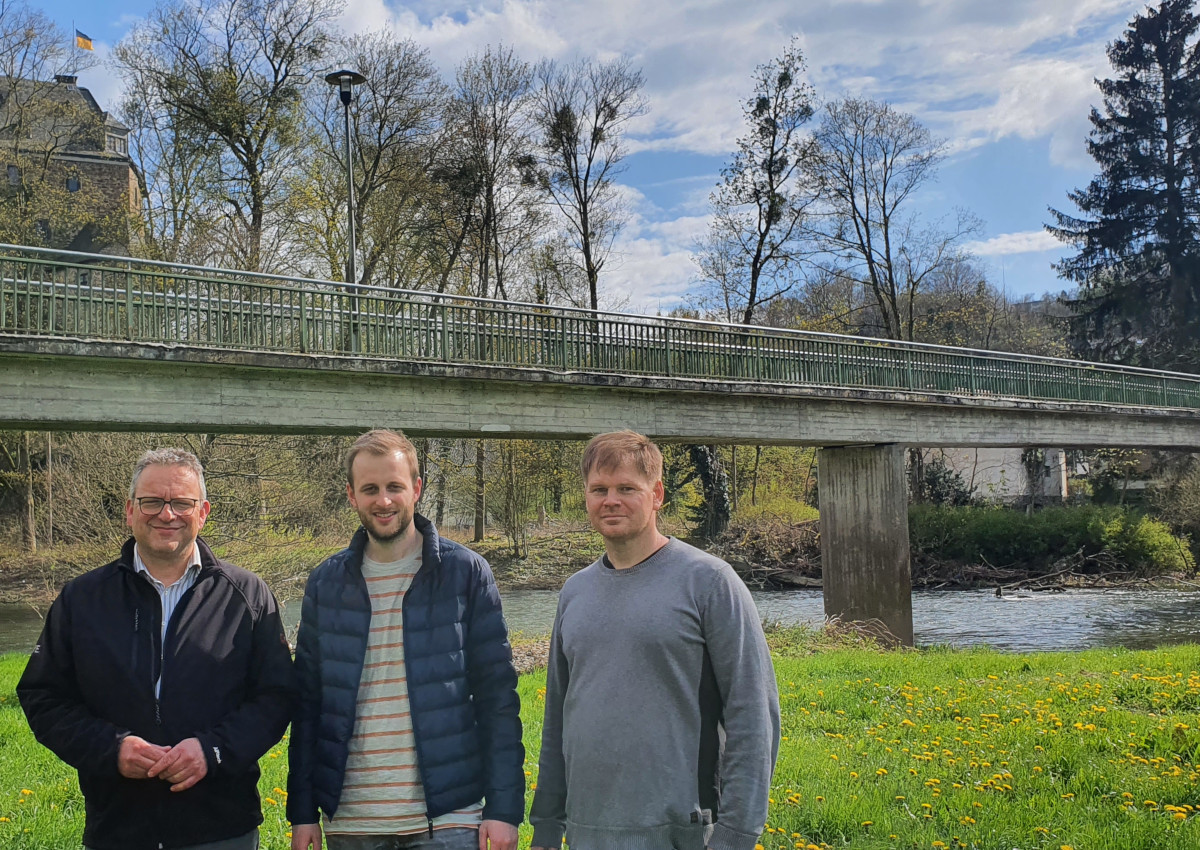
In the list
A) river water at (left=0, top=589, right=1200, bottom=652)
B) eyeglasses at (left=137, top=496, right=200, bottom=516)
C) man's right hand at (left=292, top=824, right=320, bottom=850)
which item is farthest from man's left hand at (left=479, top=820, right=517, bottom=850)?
river water at (left=0, top=589, right=1200, bottom=652)

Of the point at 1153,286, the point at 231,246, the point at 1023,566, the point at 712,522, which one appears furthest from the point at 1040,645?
the point at 1153,286

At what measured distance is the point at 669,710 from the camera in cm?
312

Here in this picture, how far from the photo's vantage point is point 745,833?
9.60 ft

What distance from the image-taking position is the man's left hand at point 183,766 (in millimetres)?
3207

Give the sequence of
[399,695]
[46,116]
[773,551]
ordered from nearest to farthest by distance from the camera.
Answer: [399,695] < [46,116] < [773,551]

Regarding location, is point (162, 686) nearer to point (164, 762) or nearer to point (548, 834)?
point (164, 762)

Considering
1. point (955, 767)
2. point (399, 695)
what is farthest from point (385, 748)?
point (955, 767)

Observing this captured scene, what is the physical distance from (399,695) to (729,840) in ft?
3.93

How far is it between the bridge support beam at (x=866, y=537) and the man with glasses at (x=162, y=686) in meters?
18.1

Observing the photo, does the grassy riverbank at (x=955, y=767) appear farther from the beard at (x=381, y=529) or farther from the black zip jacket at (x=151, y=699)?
the beard at (x=381, y=529)

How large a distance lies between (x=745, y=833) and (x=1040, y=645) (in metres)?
18.5

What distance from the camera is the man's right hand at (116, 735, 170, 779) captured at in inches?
125

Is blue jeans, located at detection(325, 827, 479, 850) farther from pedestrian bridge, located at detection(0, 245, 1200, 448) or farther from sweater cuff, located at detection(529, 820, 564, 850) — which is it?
pedestrian bridge, located at detection(0, 245, 1200, 448)

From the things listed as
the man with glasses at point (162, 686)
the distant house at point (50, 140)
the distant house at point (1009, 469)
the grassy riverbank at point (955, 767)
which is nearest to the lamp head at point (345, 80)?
the grassy riverbank at point (955, 767)
